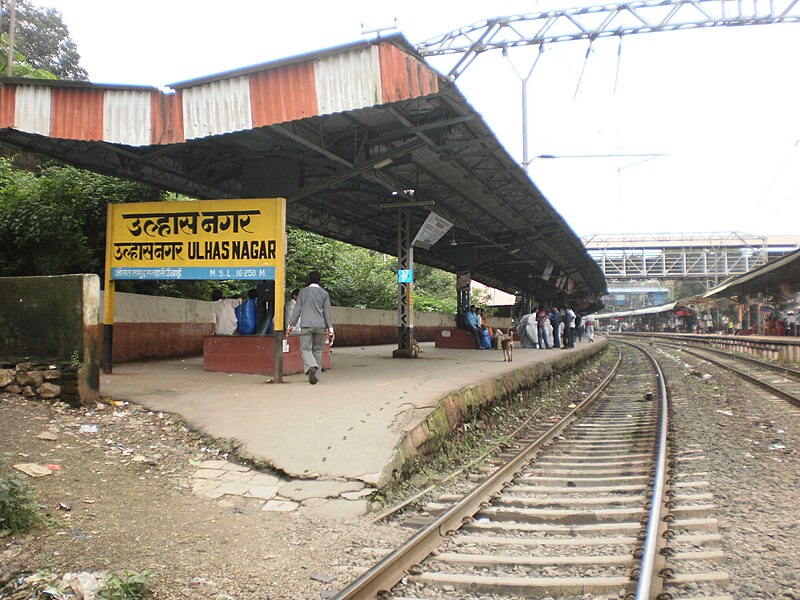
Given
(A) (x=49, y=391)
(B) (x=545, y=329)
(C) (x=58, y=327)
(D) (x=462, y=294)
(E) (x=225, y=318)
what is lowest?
(A) (x=49, y=391)

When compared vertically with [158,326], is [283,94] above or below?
above

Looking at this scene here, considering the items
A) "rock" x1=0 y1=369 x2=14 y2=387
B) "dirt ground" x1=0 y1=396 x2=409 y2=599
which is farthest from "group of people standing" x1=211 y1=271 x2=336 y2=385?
"rock" x1=0 y1=369 x2=14 y2=387

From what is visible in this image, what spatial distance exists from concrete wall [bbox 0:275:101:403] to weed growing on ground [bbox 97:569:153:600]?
3.90m

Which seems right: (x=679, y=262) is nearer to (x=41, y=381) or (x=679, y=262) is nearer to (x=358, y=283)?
(x=358, y=283)

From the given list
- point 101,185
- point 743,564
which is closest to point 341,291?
point 101,185

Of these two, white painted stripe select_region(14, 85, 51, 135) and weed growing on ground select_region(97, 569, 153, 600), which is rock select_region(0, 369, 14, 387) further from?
weed growing on ground select_region(97, 569, 153, 600)

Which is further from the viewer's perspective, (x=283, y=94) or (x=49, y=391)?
(x=283, y=94)

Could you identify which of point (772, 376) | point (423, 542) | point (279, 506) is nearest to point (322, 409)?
point (279, 506)

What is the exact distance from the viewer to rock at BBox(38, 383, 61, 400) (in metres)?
6.46

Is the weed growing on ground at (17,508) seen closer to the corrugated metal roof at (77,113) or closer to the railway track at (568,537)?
the railway track at (568,537)

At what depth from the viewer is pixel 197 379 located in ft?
30.0

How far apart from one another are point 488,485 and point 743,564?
2.01m

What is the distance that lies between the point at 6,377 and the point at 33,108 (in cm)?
375

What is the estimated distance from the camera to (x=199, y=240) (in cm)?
912
